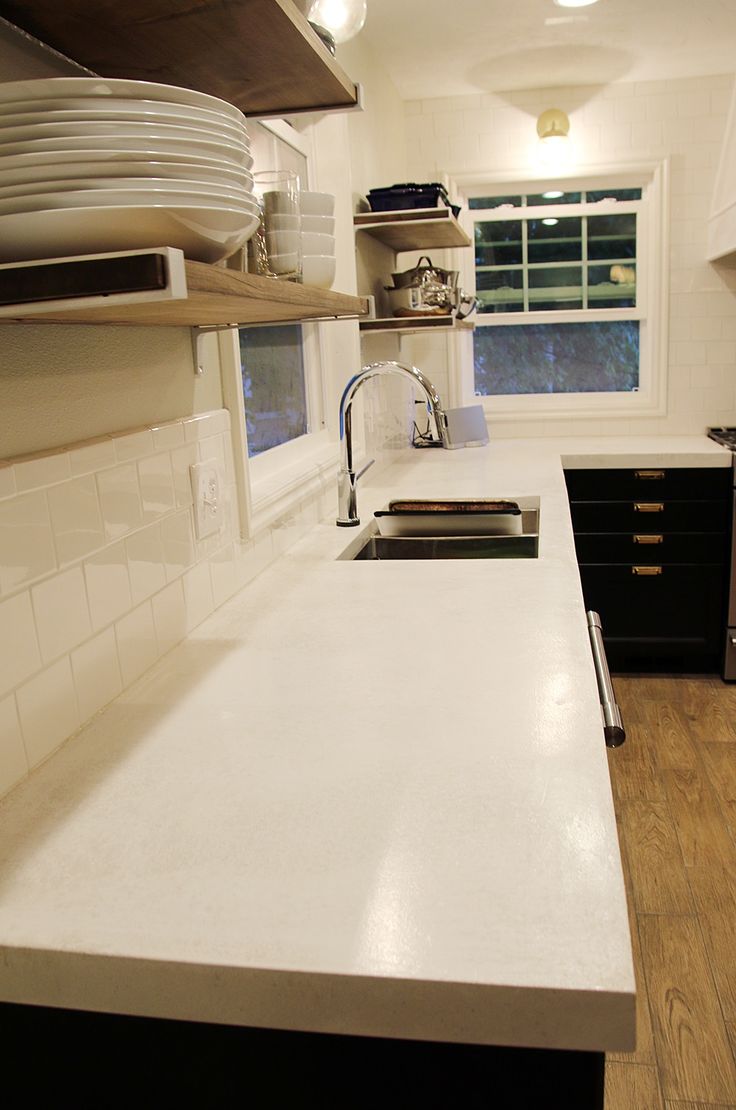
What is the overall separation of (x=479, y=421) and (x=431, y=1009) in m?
3.52

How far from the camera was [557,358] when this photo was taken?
4473 millimetres

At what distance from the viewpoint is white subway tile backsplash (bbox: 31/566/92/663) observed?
993 mm

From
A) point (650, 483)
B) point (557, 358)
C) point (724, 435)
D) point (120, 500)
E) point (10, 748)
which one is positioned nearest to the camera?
point (10, 748)

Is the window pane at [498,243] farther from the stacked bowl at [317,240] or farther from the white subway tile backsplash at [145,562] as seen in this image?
the white subway tile backsplash at [145,562]

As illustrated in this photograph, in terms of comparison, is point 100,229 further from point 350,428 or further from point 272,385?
point 272,385

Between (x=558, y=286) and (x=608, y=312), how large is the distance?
0.27 metres

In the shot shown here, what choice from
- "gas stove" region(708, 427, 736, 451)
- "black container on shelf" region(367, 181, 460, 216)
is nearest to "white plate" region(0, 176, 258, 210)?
"black container on shelf" region(367, 181, 460, 216)

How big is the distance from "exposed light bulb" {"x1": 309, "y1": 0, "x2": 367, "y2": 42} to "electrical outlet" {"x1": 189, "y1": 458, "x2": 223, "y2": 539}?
91cm

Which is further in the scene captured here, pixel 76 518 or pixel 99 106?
pixel 76 518

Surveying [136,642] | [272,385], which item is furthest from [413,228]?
[136,642]

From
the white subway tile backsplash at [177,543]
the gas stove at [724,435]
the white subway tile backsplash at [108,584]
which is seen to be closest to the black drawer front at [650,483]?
the gas stove at [724,435]

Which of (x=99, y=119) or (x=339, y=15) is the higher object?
(x=339, y=15)

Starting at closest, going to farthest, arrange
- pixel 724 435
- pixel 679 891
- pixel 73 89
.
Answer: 1. pixel 73 89
2. pixel 679 891
3. pixel 724 435

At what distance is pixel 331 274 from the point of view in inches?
57.1
